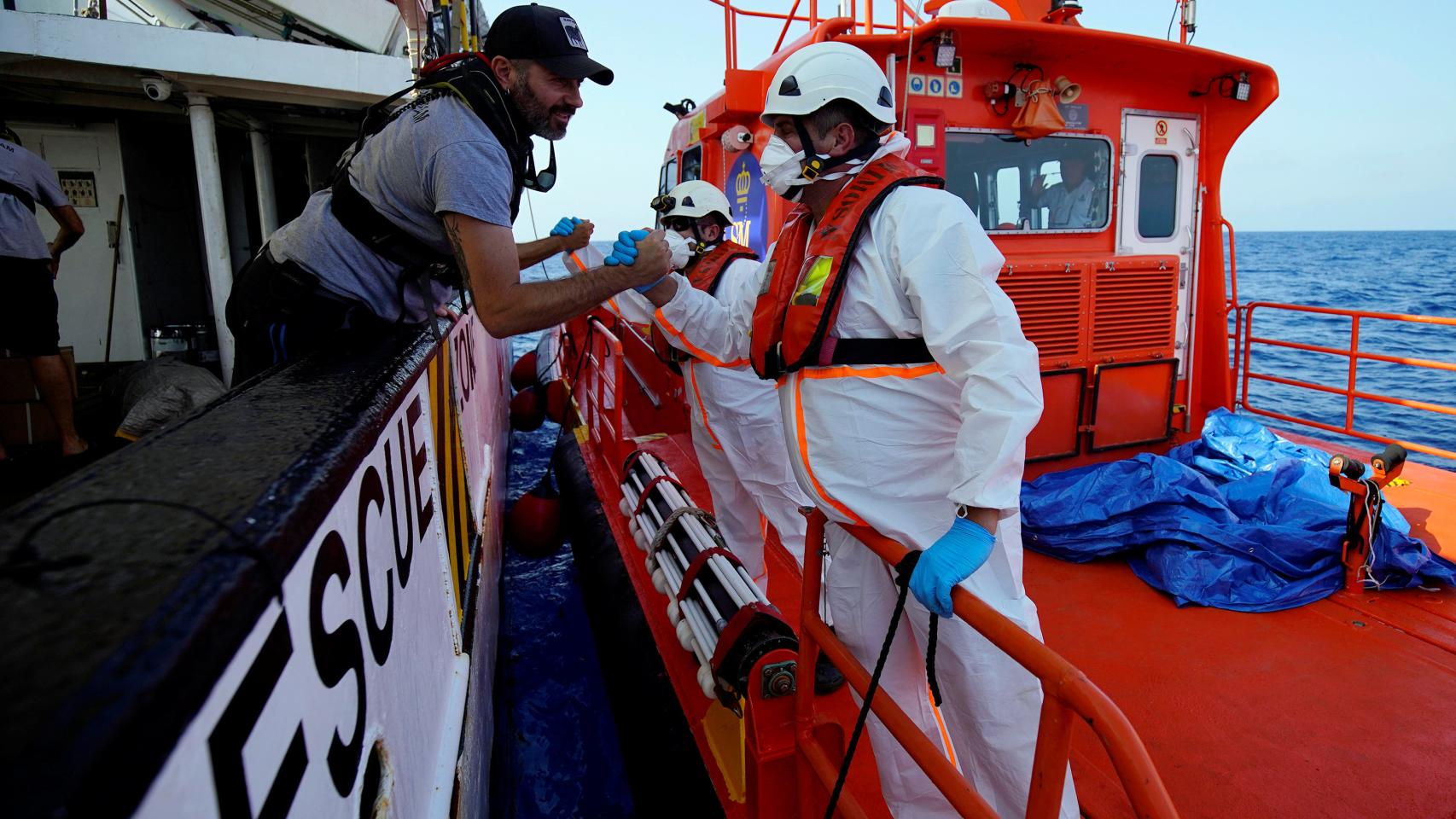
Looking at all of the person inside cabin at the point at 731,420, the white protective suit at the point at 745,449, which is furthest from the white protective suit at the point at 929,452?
the white protective suit at the point at 745,449

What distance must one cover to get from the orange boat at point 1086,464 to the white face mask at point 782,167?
1031mm

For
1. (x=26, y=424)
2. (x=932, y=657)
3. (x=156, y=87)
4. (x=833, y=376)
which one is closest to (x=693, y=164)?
(x=156, y=87)

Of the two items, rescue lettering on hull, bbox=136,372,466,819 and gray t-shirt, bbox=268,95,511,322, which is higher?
gray t-shirt, bbox=268,95,511,322

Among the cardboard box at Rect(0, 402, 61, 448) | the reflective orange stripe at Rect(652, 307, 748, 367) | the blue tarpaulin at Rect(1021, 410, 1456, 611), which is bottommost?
the blue tarpaulin at Rect(1021, 410, 1456, 611)

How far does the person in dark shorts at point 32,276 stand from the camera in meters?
3.83

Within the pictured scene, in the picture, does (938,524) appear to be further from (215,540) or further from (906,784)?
(215,540)

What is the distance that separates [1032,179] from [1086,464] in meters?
1.90

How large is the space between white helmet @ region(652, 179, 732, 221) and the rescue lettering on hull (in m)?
2.39

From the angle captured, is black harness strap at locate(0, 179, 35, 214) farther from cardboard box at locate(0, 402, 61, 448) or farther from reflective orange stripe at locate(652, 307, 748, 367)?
reflective orange stripe at locate(652, 307, 748, 367)

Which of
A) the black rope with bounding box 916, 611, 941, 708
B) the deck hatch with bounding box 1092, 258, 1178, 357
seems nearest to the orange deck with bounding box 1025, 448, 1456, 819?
the black rope with bounding box 916, 611, 941, 708

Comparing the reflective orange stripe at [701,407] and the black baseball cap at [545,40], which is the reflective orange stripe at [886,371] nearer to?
the black baseball cap at [545,40]

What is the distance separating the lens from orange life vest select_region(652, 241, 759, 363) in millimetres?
4051

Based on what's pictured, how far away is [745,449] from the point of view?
12.6ft

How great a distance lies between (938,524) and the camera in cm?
210
